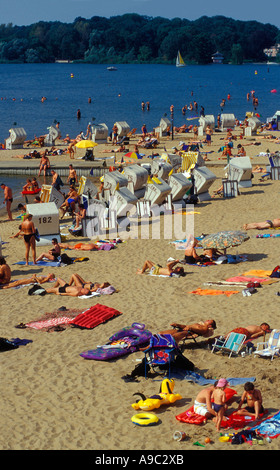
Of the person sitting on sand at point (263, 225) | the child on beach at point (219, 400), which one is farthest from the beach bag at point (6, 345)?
the person sitting on sand at point (263, 225)

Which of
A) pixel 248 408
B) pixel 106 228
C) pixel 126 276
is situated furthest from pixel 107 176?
pixel 248 408

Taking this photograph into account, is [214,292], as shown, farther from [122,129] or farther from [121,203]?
[122,129]

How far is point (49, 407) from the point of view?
912 cm

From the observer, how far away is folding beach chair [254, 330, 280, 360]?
10.1m

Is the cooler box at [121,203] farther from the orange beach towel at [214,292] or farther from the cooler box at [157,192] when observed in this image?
the orange beach towel at [214,292]

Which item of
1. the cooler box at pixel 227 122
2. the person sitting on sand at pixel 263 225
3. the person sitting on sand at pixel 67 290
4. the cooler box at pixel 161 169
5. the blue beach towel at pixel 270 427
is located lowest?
the blue beach towel at pixel 270 427

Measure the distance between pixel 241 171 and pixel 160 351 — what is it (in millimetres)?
14489

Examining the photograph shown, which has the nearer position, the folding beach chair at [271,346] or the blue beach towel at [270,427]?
the blue beach towel at [270,427]

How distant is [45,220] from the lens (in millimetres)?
17516

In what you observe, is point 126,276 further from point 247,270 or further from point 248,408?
point 248,408

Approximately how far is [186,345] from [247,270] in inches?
172

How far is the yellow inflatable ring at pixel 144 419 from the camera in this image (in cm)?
854

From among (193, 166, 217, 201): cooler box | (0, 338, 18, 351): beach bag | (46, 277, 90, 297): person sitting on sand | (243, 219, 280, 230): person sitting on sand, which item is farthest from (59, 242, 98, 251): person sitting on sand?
(0, 338, 18, 351): beach bag

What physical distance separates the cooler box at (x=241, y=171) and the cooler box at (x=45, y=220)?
7.83 m
